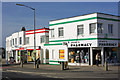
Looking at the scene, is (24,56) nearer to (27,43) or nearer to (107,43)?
(27,43)

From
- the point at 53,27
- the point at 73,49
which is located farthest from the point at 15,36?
the point at 73,49

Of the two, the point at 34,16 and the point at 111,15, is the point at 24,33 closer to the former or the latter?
the point at 34,16

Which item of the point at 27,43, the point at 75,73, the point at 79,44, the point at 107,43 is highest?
the point at 27,43

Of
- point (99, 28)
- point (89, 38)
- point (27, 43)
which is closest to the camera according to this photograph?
point (99, 28)

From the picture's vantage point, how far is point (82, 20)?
29.2 metres

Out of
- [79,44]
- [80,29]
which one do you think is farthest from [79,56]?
[80,29]

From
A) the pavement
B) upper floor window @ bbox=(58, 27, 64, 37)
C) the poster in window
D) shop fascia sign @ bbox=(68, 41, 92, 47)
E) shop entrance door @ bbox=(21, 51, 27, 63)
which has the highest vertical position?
upper floor window @ bbox=(58, 27, 64, 37)

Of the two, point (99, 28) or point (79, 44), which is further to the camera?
point (79, 44)

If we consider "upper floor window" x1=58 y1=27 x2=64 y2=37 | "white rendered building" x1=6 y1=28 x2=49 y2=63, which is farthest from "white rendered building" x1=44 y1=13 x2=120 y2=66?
"white rendered building" x1=6 y1=28 x2=49 y2=63

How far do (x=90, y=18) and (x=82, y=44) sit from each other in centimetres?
405

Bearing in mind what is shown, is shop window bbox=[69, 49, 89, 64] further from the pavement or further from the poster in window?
the pavement

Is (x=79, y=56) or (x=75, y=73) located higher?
(x=79, y=56)

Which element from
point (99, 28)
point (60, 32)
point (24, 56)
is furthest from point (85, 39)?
point (24, 56)

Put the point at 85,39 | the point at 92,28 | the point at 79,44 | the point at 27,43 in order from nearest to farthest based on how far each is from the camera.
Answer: the point at 92,28
the point at 85,39
the point at 79,44
the point at 27,43
